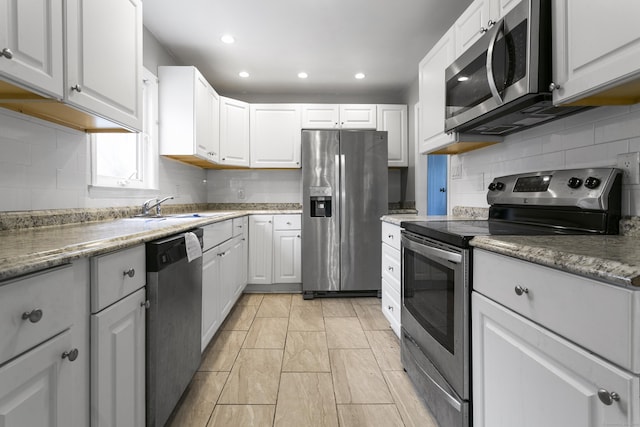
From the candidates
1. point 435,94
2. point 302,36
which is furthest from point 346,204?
point 302,36

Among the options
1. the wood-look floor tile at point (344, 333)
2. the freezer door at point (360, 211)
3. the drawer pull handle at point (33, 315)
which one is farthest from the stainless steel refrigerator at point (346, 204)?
the drawer pull handle at point (33, 315)

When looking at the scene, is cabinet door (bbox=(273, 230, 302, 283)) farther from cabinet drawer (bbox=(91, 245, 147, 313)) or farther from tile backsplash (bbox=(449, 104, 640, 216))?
cabinet drawer (bbox=(91, 245, 147, 313))

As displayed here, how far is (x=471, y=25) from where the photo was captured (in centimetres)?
175

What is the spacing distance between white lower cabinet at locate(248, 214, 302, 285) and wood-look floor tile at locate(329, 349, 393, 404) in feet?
4.93

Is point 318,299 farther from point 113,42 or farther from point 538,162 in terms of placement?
point 113,42

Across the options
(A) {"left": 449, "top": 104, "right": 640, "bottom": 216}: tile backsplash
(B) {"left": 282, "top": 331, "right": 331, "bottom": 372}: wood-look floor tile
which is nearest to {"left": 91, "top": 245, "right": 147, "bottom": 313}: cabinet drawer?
(B) {"left": 282, "top": 331, "right": 331, "bottom": 372}: wood-look floor tile

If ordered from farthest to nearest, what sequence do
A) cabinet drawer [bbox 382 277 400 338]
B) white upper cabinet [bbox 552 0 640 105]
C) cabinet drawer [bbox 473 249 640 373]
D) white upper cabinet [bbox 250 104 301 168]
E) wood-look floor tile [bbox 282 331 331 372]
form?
white upper cabinet [bbox 250 104 301 168] → cabinet drawer [bbox 382 277 400 338] → wood-look floor tile [bbox 282 331 331 372] → white upper cabinet [bbox 552 0 640 105] → cabinet drawer [bbox 473 249 640 373]

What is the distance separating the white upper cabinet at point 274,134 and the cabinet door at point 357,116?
1.82 ft

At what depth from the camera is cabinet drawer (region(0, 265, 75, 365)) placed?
0.65 metres

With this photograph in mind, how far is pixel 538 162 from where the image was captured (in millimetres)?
1660

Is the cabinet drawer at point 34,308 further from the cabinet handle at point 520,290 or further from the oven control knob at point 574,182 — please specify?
the oven control knob at point 574,182

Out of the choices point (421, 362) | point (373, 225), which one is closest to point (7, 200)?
point (421, 362)

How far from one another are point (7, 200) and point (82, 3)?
0.89 meters

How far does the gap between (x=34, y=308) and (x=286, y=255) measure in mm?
2860
